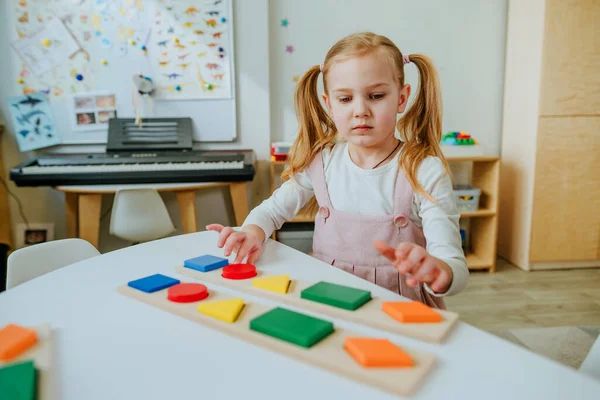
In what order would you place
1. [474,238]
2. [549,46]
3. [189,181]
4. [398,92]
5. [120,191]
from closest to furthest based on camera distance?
1. [398,92]
2. [120,191]
3. [189,181]
4. [549,46]
5. [474,238]

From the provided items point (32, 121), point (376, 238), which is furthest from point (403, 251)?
point (32, 121)

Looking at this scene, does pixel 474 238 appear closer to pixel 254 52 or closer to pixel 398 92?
pixel 254 52

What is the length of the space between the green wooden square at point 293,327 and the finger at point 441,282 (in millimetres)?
233

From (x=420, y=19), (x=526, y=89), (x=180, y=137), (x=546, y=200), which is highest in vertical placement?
(x=420, y=19)

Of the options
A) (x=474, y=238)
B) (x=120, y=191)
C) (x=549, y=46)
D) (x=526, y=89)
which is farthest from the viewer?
(x=474, y=238)

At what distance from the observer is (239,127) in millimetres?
2838

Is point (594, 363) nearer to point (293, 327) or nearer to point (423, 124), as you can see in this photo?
point (293, 327)

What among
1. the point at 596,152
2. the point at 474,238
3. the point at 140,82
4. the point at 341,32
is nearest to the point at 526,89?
the point at 596,152

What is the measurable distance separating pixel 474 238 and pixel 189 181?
6.01ft

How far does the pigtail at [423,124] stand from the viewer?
111 centimetres

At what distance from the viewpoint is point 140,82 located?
2.66m

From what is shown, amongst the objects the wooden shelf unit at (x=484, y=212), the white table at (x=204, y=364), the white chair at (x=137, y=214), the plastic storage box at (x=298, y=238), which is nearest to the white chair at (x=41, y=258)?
the white table at (x=204, y=364)

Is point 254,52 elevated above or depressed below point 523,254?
above

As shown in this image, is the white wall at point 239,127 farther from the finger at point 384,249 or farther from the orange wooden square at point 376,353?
the orange wooden square at point 376,353
